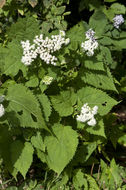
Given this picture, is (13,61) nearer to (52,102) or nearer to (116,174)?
(52,102)

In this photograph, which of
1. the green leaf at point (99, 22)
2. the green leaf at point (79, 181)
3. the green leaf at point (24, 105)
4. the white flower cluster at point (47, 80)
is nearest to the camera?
the green leaf at point (24, 105)

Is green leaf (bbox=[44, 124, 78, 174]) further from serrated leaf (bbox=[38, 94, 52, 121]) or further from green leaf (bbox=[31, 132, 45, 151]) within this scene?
serrated leaf (bbox=[38, 94, 52, 121])

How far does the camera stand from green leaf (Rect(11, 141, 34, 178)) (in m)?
2.43

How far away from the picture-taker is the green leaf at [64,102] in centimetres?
252

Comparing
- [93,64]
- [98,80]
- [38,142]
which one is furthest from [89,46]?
[38,142]

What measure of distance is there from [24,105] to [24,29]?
0.70 m

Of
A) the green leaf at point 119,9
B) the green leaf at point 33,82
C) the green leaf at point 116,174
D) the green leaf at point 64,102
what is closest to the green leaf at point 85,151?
the green leaf at point 116,174

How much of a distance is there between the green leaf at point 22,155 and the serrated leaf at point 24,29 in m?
0.96

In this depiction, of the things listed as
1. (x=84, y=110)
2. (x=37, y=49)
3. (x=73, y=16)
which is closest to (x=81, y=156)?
(x=84, y=110)

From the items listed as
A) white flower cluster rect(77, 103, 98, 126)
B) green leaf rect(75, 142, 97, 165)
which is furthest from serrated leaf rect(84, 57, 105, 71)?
green leaf rect(75, 142, 97, 165)

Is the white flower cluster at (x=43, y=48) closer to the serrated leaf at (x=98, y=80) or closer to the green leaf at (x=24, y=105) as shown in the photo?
the green leaf at (x=24, y=105)

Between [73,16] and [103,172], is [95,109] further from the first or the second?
[73,16]

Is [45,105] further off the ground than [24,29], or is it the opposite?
[24,29]

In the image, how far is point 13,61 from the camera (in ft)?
7.86
